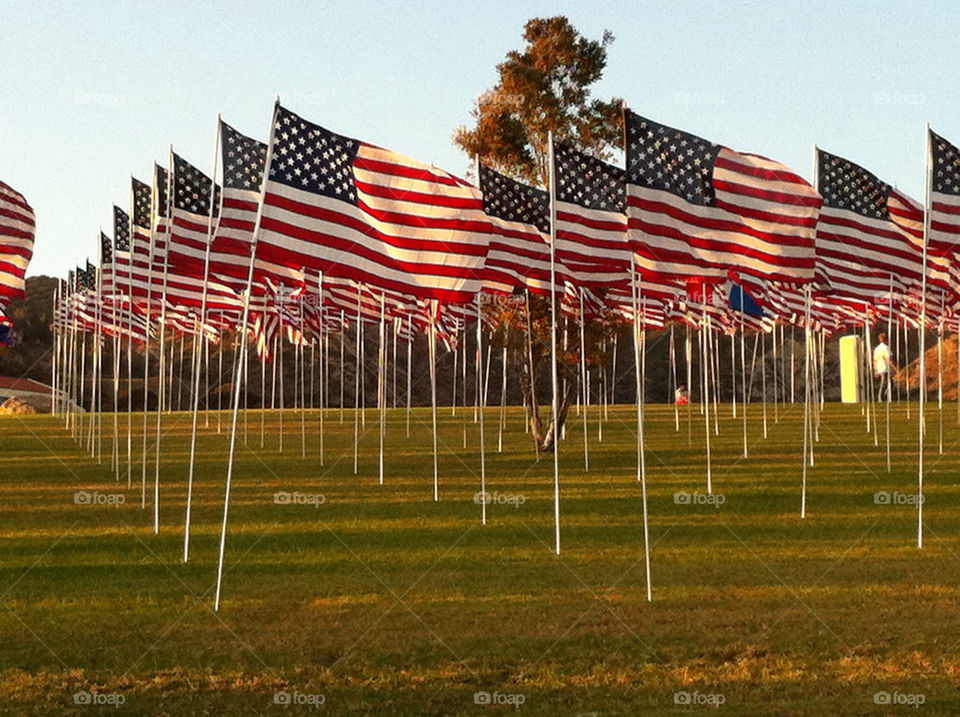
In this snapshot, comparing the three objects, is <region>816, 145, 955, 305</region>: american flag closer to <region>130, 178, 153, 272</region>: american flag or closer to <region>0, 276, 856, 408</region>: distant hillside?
<region>130, 178, 153, 272</region>: american flag

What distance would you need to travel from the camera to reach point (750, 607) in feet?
46.8

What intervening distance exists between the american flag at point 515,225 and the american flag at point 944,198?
27.1 feet

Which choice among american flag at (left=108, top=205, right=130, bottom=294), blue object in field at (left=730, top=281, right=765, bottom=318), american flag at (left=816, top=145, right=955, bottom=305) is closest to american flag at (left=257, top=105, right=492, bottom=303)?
american flag at (left=816, top=145, right=955, bottom=305)

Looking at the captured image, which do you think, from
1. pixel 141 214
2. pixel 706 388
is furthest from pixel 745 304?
pixel 141 214

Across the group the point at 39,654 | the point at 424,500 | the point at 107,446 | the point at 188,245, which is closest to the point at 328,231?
the point at 39,654

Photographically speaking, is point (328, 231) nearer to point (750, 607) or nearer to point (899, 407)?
point (750, 607)

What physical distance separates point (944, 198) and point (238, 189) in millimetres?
9737

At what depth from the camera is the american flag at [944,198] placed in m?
18.5

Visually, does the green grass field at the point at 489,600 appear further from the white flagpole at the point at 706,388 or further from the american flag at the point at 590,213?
the american flag at the point at 590,213

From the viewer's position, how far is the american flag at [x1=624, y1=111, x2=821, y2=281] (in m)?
16.3

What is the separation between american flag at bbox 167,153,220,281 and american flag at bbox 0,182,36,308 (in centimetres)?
417

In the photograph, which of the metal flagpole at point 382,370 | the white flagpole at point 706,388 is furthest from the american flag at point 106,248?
the white flagpole at point 706,388

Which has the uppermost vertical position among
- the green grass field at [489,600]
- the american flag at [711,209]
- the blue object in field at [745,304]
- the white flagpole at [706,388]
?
the blue object in field at [745,304]

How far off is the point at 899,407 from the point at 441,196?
169 feet
